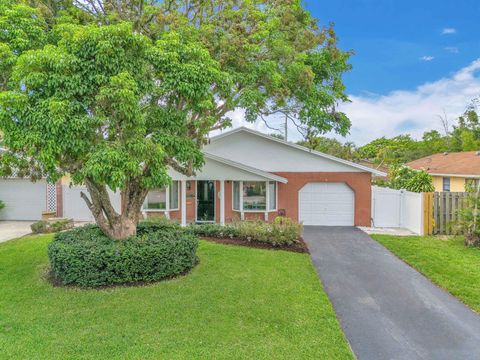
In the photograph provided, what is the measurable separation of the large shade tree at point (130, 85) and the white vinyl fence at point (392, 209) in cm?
751

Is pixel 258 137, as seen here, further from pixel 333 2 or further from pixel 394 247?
pixel 394 247

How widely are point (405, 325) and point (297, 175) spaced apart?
10.8 m

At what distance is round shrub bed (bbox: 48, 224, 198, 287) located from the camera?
7.38 metres

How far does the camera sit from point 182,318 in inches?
232

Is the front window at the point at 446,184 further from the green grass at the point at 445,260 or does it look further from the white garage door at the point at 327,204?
the green grass at the point at 445,260

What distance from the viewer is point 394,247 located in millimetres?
11406

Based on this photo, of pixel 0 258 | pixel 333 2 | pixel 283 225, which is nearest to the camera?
pixel 0 258

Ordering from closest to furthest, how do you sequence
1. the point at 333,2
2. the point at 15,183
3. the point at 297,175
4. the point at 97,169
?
the point at 97,169 → the point at 333,2 → the point at 297,175 → the point at 15,183

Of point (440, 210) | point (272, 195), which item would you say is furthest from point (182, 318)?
point (440, 210)

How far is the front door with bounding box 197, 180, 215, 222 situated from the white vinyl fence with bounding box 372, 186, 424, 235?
7905 mm

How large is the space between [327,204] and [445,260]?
6.96 meters

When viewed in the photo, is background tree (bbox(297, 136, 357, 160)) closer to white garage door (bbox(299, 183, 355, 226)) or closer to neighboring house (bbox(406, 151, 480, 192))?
neighboring house (bbox(406, 151, 480, 192))

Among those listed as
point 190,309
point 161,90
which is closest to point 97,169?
point 161,90

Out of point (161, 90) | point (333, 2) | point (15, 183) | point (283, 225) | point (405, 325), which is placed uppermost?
point (333, 2)
